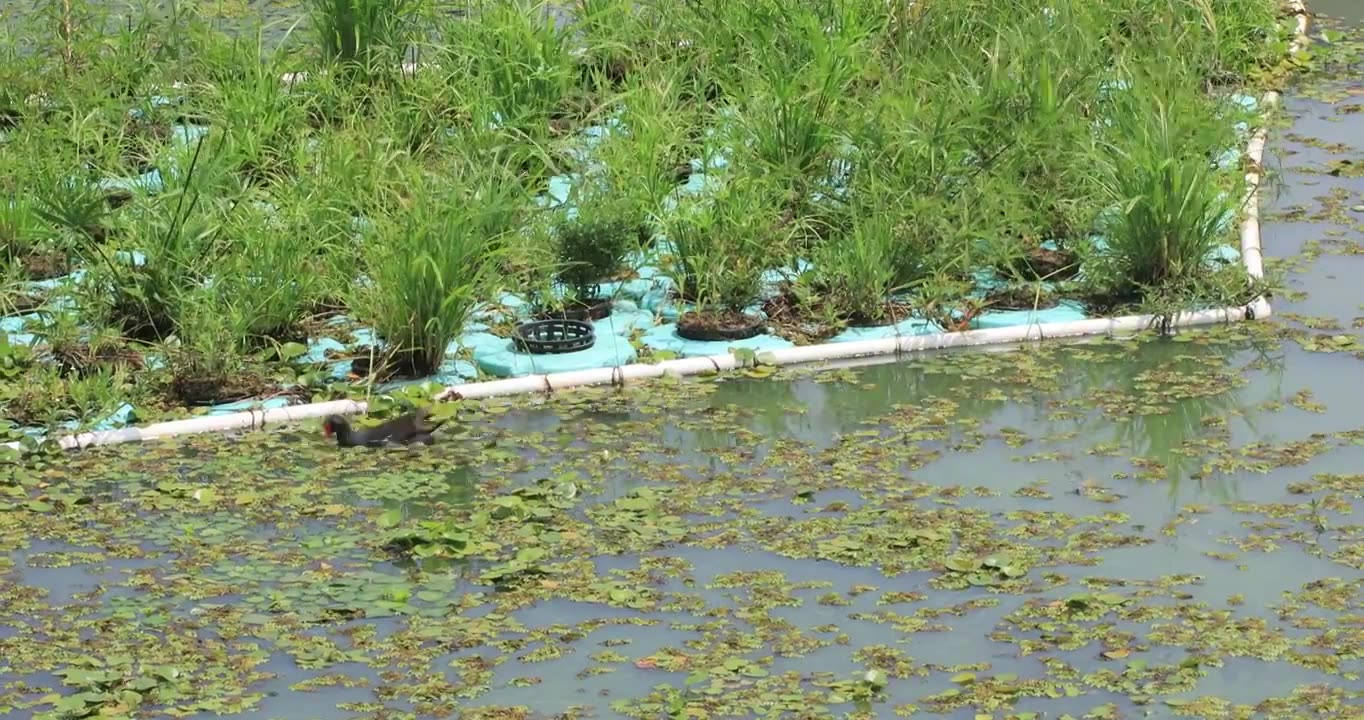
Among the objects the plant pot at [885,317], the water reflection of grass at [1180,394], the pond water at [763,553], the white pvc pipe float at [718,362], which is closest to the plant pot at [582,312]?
the white pvc pipe float at [718,362]

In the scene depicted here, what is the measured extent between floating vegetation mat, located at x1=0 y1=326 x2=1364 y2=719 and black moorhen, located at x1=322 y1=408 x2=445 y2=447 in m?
0.08

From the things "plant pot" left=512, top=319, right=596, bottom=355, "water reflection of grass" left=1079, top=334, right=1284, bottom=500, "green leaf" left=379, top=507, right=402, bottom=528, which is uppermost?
"plant pot" left=512, top=319, right=596, bottom=355

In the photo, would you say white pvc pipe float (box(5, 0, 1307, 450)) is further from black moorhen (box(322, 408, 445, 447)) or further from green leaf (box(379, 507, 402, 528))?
green leaf (box(379, 507, 402, 528))

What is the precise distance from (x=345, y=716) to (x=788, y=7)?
6.10 meters

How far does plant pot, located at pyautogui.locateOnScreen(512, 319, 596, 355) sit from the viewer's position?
8547mm

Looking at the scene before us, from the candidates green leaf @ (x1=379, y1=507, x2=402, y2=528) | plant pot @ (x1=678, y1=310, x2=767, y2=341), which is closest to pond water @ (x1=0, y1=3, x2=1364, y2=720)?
green leaf @ (x1=379, y1=507, x2=402, y2=528)

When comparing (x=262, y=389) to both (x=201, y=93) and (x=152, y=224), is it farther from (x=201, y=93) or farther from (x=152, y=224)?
A: (x=201, y=93)

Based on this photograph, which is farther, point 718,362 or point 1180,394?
point 718,362

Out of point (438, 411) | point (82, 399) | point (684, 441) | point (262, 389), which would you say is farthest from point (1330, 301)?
point (82, 399)

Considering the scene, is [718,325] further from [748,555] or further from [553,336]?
[748,555]

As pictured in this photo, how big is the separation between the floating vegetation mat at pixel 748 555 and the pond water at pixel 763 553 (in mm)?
13

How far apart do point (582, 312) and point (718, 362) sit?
783 millimetres

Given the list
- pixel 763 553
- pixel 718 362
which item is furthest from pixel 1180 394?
pixel 763 553

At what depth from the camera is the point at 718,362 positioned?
8.36 m
